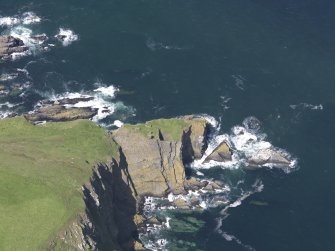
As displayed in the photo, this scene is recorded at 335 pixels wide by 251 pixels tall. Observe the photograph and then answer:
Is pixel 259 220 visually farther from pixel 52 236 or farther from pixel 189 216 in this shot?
pixel 52 236

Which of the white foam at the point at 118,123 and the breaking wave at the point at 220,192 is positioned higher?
the white foam at the point at 118,123

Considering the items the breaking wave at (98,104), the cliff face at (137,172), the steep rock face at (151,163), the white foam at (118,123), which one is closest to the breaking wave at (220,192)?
the cliff face at (137,172)

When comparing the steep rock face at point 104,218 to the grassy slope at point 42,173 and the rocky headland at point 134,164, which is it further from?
the grassy slope at point 42,173

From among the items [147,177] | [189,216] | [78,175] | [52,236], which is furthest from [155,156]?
[52,236]

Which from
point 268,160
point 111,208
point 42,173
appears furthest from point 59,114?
point 268,160

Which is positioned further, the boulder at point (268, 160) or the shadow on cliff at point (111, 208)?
the boulder at point (268, 160)

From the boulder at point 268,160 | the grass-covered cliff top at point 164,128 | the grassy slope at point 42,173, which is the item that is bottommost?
the boulder at point 268,160

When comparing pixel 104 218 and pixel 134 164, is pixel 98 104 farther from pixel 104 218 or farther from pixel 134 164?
pixel 104 218
